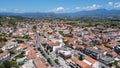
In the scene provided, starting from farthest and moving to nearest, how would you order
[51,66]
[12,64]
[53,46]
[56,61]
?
[53,46]
[56,61]
[51,66]
[12,64]

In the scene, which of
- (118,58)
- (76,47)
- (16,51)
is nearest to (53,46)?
(76,47)

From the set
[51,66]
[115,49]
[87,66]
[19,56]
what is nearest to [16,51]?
[19,56]

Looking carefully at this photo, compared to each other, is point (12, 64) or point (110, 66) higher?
point (12, 64)

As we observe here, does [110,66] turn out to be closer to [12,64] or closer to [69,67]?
[69,67]

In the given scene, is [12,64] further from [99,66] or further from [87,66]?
[99,66]

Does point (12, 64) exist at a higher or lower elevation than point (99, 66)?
higher

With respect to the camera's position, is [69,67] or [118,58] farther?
[118,58]

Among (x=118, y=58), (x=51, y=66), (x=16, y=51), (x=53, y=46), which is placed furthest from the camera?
(x=53, y=46)

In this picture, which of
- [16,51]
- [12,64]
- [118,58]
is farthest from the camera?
[16,51]

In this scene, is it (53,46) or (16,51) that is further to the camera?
(53,46)

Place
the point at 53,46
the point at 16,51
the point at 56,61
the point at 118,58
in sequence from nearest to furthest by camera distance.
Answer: the point at 56,61 < the point at 118,58 < the point at 16,51 < the point at 53,46
